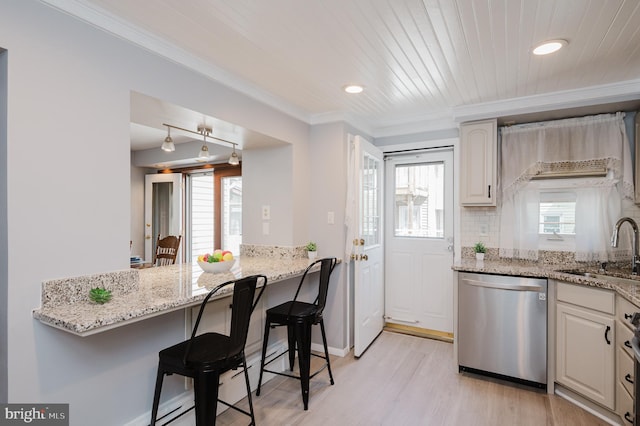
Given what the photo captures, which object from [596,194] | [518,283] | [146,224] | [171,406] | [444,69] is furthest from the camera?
[146,224]

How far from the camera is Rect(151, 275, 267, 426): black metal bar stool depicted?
5.56ft

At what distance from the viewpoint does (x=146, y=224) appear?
557 cm

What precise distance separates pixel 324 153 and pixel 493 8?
196cm

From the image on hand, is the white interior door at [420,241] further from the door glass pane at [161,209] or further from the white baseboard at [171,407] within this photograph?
the door glass pane at [161,209]

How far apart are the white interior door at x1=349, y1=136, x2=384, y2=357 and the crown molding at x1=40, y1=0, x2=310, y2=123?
1033 mm

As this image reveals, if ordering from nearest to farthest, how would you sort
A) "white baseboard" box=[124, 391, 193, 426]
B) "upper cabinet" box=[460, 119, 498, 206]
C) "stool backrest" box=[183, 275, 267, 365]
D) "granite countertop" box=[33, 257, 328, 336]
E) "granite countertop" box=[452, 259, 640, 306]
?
"granite countertop" box=[33, 257, 328, 336]
"stool backrest" box=[183, 275, 267, 365]
"white baseboard" box=[124, 391, 193, 426]
"granite countertop" box=[452, 259, 640, 306]
"upper cabinet" box=[460, 119, 498, 206]

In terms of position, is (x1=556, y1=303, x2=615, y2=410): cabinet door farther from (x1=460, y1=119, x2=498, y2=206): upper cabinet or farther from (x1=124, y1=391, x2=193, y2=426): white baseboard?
(x1=124, y1=391, x2=193, y2=426): white baseboard

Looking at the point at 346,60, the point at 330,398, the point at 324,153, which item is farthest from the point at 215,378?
the point at 324,153

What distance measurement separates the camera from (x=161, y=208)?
5.48 m

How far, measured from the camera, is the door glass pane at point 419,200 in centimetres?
383

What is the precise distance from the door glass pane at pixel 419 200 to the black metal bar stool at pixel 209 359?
2.54 metres

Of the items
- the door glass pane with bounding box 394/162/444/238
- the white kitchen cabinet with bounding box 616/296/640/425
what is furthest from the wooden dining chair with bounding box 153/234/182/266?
the white kitchen cabinet with bounding box 616/296/640/425

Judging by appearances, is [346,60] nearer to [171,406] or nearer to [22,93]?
[22,93]

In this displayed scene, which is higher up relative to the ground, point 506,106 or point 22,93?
point 506,106
